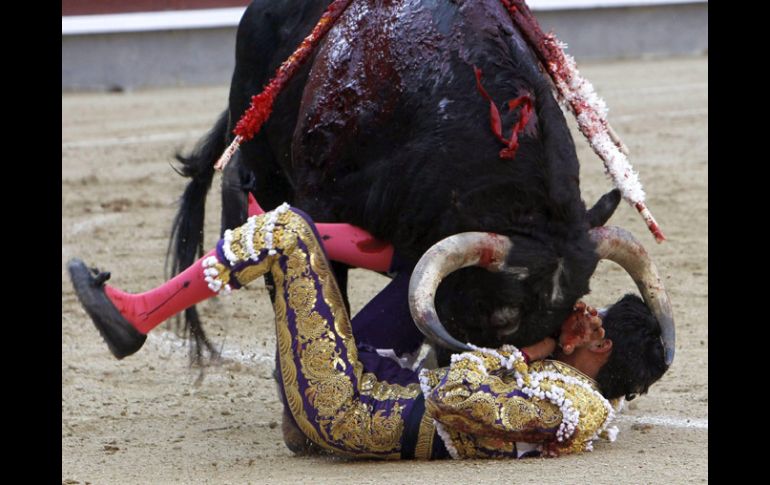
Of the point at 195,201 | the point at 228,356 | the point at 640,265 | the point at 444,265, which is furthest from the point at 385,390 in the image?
the point at 195,201

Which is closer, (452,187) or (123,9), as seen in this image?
(452,187)

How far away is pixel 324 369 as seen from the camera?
346cm

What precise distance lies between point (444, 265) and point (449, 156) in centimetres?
36

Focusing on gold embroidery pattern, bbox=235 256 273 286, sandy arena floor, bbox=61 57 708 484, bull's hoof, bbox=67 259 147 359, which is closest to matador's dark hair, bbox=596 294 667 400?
sandy arena floor, bbox=61 57 708 484

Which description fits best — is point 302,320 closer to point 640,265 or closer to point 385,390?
point 385,390

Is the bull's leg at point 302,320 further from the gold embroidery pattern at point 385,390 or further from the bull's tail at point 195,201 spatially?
the bull's tail at point 195,201

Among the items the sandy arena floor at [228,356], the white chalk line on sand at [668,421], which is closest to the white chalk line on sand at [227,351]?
the sandy arena floor at [228,356]

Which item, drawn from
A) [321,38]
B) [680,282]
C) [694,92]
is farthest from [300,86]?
[694,92]

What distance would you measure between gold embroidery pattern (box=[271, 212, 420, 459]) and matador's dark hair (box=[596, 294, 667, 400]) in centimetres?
50

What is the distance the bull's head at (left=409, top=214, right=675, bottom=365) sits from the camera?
321cm

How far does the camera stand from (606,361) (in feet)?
11.6

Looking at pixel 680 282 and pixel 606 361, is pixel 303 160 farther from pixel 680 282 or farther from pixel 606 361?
pixel 680 282

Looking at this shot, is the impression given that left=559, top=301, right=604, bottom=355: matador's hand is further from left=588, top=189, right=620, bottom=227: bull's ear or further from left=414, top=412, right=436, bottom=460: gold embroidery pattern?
left=414, top=412, right=436, bottom=460: gold embroidery pattern
